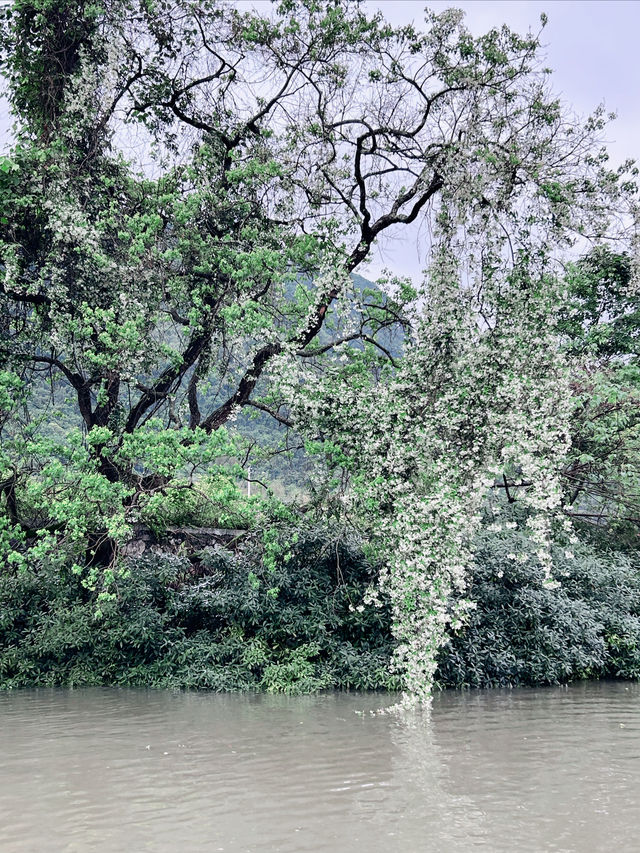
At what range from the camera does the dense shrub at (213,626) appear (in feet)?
43.4

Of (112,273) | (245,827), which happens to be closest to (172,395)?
(112,273)

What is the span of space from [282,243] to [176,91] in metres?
3.05

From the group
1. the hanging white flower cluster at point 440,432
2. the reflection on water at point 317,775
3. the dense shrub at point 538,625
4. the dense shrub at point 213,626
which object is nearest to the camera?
the reflection on water at point 317,775

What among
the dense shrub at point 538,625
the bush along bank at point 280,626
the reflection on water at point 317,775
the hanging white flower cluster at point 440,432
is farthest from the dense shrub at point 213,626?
the dense shrub at point 538,625

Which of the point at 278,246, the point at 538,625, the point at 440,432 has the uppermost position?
the point at 278,246

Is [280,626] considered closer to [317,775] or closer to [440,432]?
[440,432]

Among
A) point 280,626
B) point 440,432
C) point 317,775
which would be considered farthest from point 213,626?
point 317,775

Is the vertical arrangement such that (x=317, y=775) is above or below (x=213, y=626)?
below

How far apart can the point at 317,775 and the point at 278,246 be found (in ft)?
28.9

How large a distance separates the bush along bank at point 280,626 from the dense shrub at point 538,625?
0.02 meters

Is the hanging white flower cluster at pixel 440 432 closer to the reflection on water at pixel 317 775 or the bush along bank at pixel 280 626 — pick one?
the bush along bank at pixel 280 626

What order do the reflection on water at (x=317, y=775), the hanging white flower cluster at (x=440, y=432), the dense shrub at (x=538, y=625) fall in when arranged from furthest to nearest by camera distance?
the dense shrub at (x=538, y=625) < the hanging white flower cluster at (x=440, y=432) < the reflection on water at (x=317, y=775)

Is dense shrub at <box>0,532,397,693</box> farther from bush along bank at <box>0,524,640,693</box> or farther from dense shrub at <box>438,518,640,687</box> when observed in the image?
dense shrub at <box>438,518,640,687</box>

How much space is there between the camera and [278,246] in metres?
14.1
